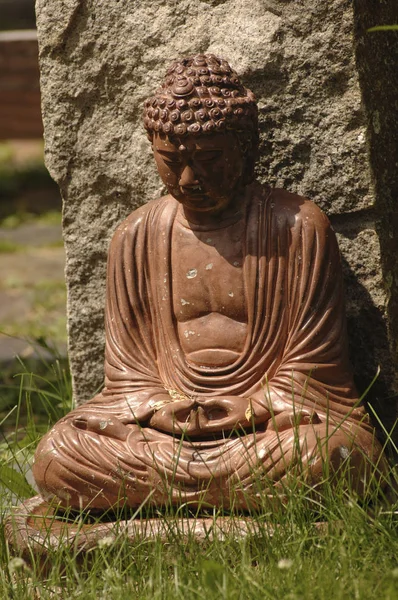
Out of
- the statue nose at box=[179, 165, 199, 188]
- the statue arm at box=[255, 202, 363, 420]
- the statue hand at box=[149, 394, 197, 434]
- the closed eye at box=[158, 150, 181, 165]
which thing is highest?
the closed eye at box=[158, 150, 181, 165]

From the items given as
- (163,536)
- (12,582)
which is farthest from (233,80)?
(12,582)

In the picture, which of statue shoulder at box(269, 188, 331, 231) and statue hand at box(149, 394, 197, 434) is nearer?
statue hand at box(149, 394, 197, 434)

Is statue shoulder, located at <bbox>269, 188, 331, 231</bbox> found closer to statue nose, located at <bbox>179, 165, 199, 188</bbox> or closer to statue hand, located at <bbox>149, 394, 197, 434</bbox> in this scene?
statue nose, located at <bbox>179, 165, 199, 188</bbox>

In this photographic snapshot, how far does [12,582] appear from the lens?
10.8ft

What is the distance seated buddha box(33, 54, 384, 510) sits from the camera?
11.3 ft

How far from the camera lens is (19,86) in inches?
396

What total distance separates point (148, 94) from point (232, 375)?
1142 millimetres

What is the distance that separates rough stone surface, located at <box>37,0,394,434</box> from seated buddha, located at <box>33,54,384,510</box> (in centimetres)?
24

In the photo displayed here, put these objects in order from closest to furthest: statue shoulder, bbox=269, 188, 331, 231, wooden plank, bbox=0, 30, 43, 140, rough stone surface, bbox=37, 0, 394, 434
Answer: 1. statue shoulder, bbox=269, 188, 331, 231
2. rough stone surface, bbox=37, 0, 394, 434
3. wooden plank, bbox=0, 30, 43, 140

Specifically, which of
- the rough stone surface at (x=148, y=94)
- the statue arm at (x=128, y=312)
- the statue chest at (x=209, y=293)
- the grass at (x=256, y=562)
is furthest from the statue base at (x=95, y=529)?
the rough stone surface at (x=148, y=94)

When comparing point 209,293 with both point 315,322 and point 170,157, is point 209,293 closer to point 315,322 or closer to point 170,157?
point 315,322

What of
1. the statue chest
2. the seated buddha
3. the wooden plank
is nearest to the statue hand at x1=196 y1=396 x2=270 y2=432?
the seated buddha

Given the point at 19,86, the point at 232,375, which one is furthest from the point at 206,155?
the point at 19,86

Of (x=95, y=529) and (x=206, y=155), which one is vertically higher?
(x=206, y=155)
